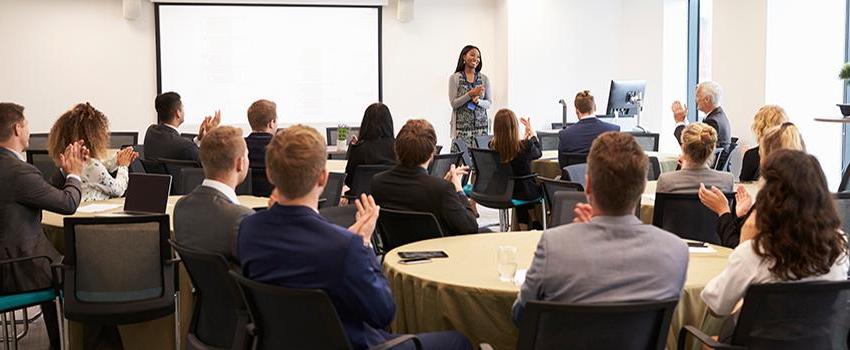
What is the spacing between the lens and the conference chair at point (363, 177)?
265 inches

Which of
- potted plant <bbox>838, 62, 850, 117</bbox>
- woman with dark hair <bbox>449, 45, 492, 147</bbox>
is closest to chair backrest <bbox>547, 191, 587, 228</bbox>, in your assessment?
potted plant <bbox>838, 62, 850, 117</bbox>

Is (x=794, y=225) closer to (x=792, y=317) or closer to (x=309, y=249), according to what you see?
(x=792, y=317)

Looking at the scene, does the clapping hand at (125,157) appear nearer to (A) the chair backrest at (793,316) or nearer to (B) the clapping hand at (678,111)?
(A) the chair backrest at (793,316)

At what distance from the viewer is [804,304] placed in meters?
3.00

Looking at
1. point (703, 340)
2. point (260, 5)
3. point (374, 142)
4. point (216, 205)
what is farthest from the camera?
point (260, 5)

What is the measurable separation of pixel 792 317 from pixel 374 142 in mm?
4247

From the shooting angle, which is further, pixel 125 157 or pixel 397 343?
pixel 125 157

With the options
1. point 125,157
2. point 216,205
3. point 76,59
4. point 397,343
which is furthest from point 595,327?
point 76,59

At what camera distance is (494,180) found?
7.79m

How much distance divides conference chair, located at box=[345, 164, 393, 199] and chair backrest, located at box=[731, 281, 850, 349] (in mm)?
3916

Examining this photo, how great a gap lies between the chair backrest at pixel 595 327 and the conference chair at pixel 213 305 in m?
1.06

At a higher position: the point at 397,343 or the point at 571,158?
the point at 571,158

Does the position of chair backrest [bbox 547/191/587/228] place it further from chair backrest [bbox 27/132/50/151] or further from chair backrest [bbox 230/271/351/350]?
chair backrest [bbox 27/132/50/151]

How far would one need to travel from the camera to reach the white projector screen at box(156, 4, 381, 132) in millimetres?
11891
